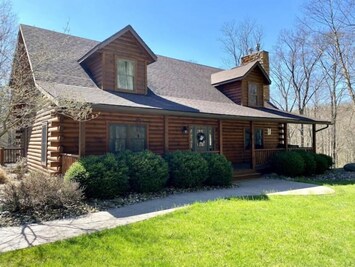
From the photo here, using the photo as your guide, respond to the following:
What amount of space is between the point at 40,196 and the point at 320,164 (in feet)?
44.2

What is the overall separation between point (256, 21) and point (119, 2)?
21.7 meters

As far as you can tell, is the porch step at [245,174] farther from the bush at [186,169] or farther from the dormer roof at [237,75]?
the dormer roof at [237,75]

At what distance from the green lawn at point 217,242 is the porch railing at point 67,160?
3946 mm

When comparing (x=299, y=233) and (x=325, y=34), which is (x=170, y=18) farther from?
(x=299, y=233)

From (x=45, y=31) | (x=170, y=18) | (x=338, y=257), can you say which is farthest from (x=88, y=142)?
(x=170, y=18)

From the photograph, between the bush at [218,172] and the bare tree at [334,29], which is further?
the bare tree at [334,29]

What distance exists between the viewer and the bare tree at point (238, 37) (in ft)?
102

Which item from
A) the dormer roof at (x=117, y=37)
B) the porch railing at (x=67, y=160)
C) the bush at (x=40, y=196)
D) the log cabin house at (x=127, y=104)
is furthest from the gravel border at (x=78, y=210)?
the dormer roof at (x=117, y=37)

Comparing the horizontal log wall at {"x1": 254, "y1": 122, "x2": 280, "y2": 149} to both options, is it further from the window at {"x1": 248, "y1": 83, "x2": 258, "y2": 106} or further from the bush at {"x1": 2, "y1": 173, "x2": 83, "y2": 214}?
the bush at {"x1": 2, "y1": 173, "x2": 83, "y2": 214}

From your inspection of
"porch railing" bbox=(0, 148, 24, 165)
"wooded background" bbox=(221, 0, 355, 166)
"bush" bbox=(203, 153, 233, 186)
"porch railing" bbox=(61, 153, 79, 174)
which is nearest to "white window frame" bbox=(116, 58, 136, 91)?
"porch railing" bbox=(61, 153, 79, 174)

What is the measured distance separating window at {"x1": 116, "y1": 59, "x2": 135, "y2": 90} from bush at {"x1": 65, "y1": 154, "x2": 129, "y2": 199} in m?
4.35

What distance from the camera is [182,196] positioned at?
866cm

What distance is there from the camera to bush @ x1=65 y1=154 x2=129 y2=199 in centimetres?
769

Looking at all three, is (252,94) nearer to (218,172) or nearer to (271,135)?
(271,135)
